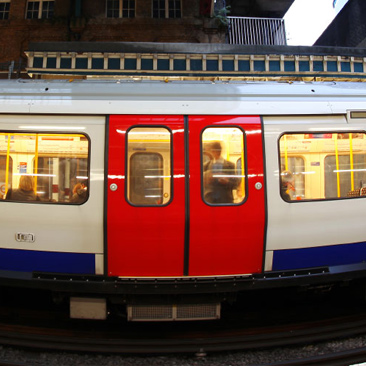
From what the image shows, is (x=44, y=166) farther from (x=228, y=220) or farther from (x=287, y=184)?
(x=287, y=184)

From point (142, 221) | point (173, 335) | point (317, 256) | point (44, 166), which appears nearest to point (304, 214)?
point (317, 256)

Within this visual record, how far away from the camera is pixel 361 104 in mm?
3549

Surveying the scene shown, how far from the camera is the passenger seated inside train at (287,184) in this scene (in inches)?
132

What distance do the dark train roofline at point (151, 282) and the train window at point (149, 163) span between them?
94 centimetres

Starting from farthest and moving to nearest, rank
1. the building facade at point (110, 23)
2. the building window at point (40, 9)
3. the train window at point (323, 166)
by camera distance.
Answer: the building window at point (40, 9) < the building facade at point (110, 23) < the train window at point (323, 166)

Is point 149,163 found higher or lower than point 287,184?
higher

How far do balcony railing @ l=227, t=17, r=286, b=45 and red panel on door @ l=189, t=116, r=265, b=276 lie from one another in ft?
38.1

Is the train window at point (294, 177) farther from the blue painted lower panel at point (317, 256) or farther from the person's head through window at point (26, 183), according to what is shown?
the person's head through window at point (26, 183)

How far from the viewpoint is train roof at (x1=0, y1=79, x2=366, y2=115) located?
10.8 ft

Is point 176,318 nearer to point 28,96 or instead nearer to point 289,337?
point 289,337

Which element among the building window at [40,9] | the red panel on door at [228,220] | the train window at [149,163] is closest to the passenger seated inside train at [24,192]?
the train window at [149,163]

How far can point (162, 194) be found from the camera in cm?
324

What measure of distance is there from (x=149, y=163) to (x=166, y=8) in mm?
12661

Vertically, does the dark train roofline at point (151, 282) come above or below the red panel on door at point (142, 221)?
below
